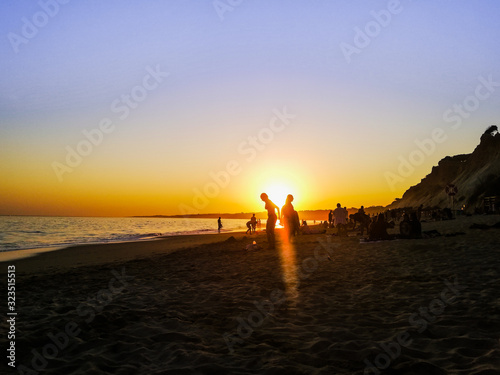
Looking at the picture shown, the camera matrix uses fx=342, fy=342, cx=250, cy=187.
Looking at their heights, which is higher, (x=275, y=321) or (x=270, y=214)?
(x=270, y=214)

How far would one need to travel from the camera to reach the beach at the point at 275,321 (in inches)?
158

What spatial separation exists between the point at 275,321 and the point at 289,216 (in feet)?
42.0

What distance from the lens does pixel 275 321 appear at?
5559 millimetres

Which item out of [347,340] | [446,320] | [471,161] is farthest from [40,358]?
[471,161]

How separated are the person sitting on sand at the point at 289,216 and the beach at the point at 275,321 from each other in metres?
7.56

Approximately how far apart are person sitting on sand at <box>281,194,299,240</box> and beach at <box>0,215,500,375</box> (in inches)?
298

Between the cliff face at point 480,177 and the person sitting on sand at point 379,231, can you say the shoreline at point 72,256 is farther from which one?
the cliff face at point 480,177

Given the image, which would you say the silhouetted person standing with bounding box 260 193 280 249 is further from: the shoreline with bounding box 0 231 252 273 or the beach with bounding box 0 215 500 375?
the shoreline with bounding box 0 231 252 273

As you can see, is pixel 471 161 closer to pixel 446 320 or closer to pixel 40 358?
pixel 446 320

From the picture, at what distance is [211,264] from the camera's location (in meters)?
12.7

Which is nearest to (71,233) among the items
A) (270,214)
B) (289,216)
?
(289,216)

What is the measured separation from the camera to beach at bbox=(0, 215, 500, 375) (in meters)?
4.01

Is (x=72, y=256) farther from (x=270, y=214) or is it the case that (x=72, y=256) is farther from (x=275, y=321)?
(x=275, y=321)

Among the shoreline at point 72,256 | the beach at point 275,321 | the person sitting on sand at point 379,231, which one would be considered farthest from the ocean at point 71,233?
the person sitting on sand at point 379,231
